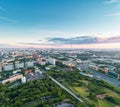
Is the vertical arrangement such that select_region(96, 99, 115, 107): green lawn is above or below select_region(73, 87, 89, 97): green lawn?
below

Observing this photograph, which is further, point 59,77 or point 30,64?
point 30,64

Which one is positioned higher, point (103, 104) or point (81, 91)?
point (81, 91)

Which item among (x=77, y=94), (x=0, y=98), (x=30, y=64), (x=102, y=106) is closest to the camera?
(x=102, y=106)

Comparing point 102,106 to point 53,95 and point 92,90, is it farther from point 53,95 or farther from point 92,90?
point 53,95

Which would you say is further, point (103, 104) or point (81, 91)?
point (81, 91)

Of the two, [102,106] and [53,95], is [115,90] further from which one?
[53,95]

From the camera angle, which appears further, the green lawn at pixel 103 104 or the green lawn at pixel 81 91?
the green lawn at pixel 81 91

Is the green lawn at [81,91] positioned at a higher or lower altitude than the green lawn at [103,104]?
higher

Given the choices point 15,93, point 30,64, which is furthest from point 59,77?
point 30,64

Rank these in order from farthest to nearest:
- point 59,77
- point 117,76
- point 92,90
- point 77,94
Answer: point 117,76
point 59,77
point 92,90
point 77,94

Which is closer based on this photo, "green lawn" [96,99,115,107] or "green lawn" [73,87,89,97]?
"green lawn" [96,99,115,107]
